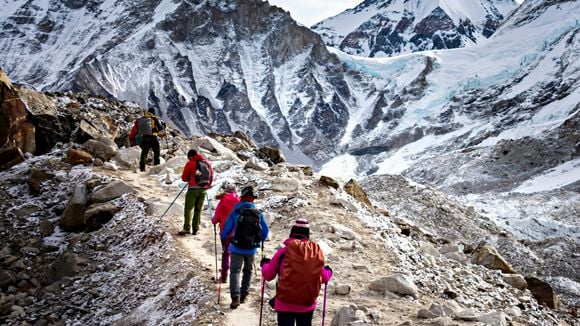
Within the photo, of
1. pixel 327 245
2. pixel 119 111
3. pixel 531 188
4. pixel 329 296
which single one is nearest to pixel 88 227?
pixel 327 245

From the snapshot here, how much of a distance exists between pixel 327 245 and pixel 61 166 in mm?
11765

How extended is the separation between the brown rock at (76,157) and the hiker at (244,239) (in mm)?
12547

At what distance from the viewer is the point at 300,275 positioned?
7.12 m

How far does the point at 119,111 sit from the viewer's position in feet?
109

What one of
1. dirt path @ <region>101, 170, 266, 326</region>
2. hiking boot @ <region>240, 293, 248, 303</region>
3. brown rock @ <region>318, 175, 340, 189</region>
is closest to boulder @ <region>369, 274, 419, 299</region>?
dirt path @ <region>101, 170, 266, 326</region>

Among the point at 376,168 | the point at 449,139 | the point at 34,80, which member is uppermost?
the point at 34,80

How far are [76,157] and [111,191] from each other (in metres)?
4.47

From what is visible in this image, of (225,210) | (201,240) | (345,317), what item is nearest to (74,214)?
(201,240)

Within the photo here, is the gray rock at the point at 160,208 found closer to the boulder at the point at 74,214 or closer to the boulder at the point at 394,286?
the boulder at the point at 74,214

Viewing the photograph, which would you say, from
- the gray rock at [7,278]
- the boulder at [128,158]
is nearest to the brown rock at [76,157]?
the boulder at [128,158]

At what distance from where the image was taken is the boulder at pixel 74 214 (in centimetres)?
1566

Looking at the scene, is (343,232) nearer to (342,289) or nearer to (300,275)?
(342,289)

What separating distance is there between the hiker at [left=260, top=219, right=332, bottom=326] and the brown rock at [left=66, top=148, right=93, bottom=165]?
15.1 meters

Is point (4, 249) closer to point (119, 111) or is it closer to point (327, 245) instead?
point (327, 245)
